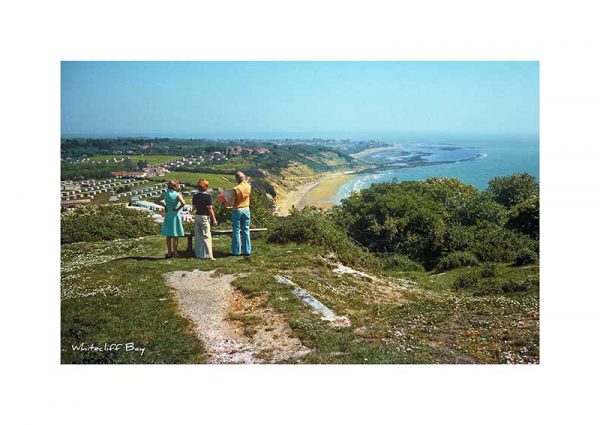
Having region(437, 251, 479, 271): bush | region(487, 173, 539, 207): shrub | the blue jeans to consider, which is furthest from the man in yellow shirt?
region(487, 173, 539, 207): shrub

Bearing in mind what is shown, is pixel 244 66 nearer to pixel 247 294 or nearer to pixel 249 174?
pixel 249 174

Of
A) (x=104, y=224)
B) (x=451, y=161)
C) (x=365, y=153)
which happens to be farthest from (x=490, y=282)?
(x=104, y=224)

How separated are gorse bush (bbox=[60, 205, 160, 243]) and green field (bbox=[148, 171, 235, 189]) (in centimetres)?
90

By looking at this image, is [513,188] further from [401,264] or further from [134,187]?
[134,187]

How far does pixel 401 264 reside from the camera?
1056 cm

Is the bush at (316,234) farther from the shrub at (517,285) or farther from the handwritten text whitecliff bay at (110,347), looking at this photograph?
the handwritten text whitecliff bay at (110,347)

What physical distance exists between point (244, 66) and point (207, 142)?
2.02 meters

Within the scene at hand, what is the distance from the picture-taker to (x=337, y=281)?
1005 centimetres

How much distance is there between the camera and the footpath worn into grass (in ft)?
28.4

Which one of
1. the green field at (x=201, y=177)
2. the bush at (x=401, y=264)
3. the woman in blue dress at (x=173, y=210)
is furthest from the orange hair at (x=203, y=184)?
the bush at (x=401, y=264)

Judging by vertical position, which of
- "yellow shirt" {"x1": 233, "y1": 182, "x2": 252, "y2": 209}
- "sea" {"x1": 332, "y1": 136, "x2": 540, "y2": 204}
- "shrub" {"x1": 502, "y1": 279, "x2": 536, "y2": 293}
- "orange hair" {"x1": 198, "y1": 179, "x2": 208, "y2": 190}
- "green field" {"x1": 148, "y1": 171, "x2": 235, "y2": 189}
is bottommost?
"shrub" {"x1": 502, "y1": 279, "x2": 536, "y2": 293}

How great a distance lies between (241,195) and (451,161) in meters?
4.30

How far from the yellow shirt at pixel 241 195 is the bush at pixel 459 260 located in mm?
3795

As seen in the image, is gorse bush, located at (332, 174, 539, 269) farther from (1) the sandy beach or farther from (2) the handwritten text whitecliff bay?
(2) the handwritten text whitecliff bay
